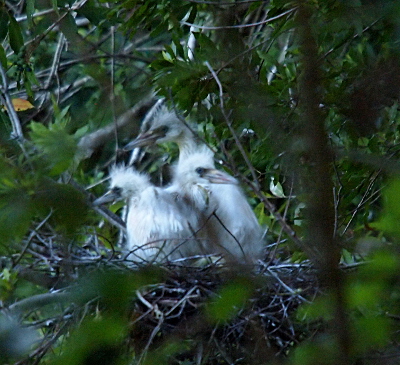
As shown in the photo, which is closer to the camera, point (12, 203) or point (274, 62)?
point (12, 203)

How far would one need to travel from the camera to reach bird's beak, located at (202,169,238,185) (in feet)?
10.8

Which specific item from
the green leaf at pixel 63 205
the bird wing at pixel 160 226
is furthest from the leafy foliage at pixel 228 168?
the bird wing at pixel 160 226

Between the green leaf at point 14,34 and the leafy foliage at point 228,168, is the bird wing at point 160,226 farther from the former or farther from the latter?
the green leaf at point 14,34

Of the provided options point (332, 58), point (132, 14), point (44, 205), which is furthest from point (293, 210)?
point (44, 205)

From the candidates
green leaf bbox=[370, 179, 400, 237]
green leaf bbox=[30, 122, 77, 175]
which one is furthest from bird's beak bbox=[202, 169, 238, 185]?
green leaf bbox=[370, 179, 400, 237]

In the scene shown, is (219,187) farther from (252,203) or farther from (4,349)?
(4,349)

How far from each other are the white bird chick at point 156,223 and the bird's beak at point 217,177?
0.20 meters

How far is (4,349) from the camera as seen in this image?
1048mm

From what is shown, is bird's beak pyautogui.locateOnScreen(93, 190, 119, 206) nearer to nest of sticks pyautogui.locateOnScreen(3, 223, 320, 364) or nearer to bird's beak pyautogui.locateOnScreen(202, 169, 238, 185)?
bird's beak pyautogui.locateOnScreen(202, 169, 238, 185)

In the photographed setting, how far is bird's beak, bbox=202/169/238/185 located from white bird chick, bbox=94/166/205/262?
199 mm

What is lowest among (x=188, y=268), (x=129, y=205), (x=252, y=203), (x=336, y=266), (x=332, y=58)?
(x=252, y=203)

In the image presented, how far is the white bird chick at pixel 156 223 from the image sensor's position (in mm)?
2982

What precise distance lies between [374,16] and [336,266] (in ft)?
4.95

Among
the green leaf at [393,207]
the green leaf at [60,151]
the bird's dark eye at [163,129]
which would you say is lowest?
the bird's dark eye at [163,129]
